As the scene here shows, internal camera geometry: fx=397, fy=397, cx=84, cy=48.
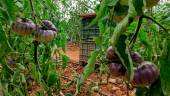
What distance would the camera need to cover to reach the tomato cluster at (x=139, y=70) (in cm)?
71

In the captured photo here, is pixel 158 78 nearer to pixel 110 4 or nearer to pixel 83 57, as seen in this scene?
pixel 110 4

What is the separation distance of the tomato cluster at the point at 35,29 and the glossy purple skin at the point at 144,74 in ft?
2.30

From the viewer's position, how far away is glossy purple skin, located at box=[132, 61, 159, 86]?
71 cm

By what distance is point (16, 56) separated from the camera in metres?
2.19

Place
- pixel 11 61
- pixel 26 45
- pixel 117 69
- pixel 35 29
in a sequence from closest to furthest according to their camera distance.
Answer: pixel 117 69
pixel 35 29
pixel 11 61
pixel 26 45

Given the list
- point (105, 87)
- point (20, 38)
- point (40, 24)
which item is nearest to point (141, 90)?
point (40, 24)

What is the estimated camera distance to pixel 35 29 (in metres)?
1.50

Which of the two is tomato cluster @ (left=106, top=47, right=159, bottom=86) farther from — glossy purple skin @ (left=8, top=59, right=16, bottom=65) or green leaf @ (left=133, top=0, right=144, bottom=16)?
glossy purple skin @ (left=8, top=59, right=16, bottom=65)

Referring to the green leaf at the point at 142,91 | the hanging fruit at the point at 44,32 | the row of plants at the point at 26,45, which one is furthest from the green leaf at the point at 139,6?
the hanging fruit at the point at 44,32

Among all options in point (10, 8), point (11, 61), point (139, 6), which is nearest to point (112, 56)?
point (139, 6)

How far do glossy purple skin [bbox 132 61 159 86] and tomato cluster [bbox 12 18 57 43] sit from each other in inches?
27.6

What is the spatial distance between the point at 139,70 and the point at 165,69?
0.05 metres

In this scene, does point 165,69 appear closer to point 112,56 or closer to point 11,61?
point 112,56

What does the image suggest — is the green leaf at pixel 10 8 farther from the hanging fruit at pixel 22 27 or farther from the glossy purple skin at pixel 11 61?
the glossy purple skin at pixel 11 61
